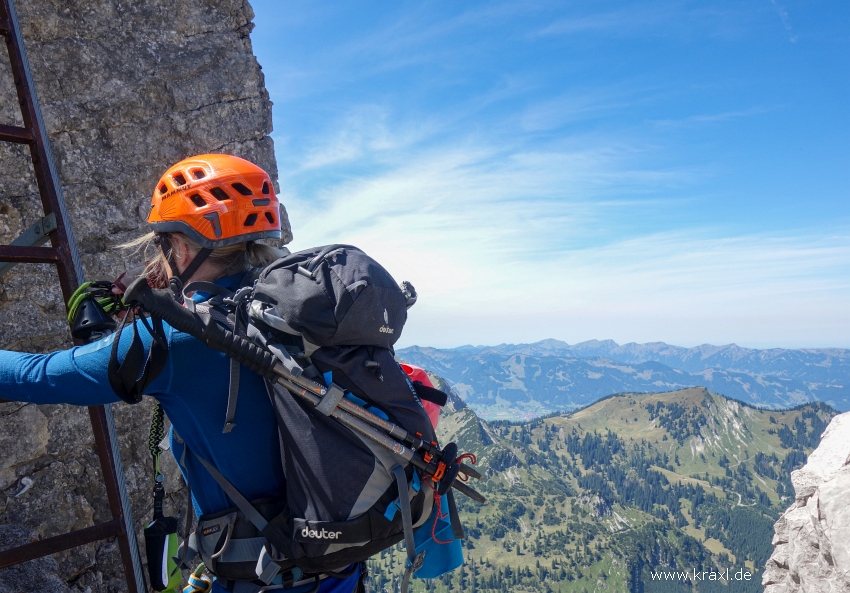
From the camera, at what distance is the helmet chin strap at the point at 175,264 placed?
146 inches

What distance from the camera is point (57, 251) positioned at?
4.81 m

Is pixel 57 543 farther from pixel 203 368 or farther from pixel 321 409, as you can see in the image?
pixel 321 409

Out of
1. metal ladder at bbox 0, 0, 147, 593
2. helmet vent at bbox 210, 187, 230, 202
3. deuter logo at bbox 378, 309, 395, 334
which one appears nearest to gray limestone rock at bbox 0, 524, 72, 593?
metal ladder at bbox 0, 0, 147, 593

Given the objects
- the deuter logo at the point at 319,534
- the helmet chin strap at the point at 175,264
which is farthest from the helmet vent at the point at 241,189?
the deuter logo at the point at 319,534

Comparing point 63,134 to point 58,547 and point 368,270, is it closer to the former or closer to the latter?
point 58,547

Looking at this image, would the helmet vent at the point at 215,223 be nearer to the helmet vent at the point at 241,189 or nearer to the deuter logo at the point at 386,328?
the helmet vent at the point at 241,189

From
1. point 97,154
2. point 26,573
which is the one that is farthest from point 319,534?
point 97,154

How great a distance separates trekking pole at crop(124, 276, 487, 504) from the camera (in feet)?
10.1

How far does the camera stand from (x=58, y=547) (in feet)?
15.1

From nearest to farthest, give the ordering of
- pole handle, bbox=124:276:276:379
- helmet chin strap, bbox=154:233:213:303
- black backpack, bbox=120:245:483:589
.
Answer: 1. pole handle, bbox=124:276:276:379
2. black backpack, bbox=120:245:483:589
3. helmet chin strap, bbox=154:233:213:303

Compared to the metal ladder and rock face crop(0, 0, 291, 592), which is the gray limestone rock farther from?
the metal ladder

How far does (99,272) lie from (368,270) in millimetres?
4709

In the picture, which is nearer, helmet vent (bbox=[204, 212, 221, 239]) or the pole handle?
the pole handle

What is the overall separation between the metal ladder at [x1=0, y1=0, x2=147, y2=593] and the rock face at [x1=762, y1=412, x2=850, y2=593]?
7.89 meters
